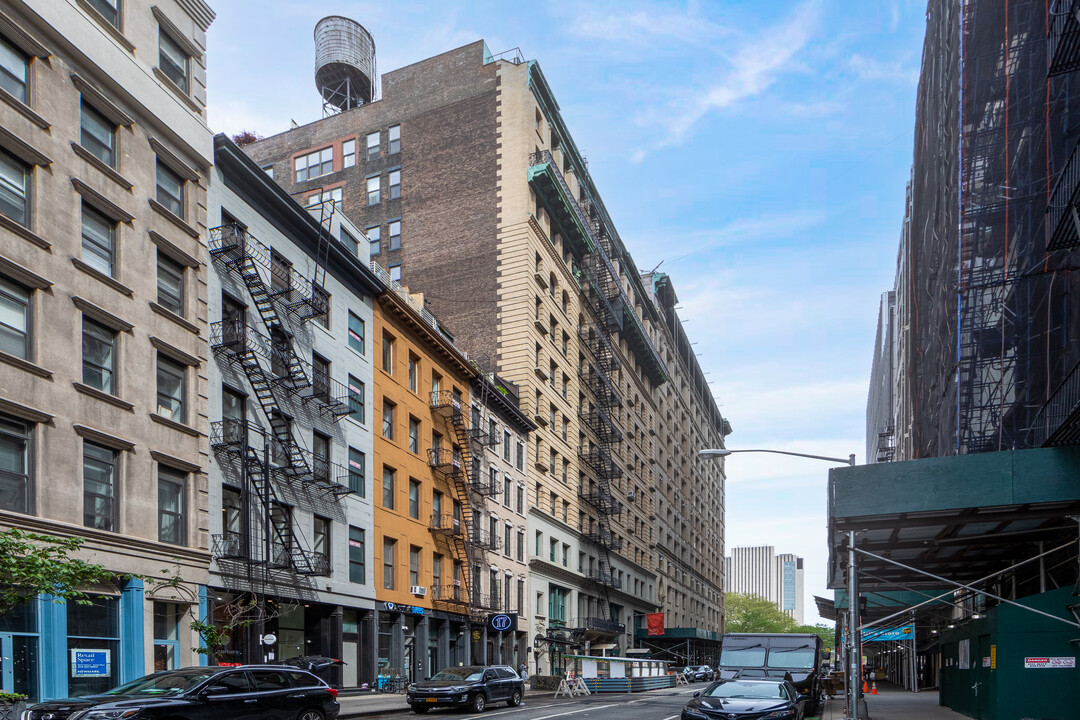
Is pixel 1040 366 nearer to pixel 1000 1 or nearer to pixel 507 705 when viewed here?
pixel 1000 1

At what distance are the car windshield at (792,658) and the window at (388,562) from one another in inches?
697

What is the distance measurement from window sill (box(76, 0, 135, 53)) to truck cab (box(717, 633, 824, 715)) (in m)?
23.3

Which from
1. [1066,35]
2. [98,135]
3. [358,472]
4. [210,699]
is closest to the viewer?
[210,699]

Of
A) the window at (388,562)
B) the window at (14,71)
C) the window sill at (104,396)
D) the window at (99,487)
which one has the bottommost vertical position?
the window at (388,562)

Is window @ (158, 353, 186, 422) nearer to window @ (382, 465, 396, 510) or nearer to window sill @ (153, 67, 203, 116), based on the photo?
window sill @ (153, 67, 203, 116)

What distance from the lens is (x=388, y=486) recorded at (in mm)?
40344

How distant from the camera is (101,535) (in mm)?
23000

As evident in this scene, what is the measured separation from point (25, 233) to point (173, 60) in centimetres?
958

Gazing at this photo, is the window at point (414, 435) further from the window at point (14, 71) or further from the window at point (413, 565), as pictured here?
the window at point (14, 71)

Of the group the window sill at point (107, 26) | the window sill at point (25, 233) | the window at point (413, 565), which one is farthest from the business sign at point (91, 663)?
the window at point (413, 565)

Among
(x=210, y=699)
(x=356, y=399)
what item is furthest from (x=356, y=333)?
(x=210, y=699)

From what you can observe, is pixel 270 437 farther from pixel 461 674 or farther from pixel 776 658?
pixel 776 658

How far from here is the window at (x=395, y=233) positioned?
193 feet

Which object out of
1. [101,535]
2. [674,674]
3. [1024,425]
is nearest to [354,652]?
[101,535]
